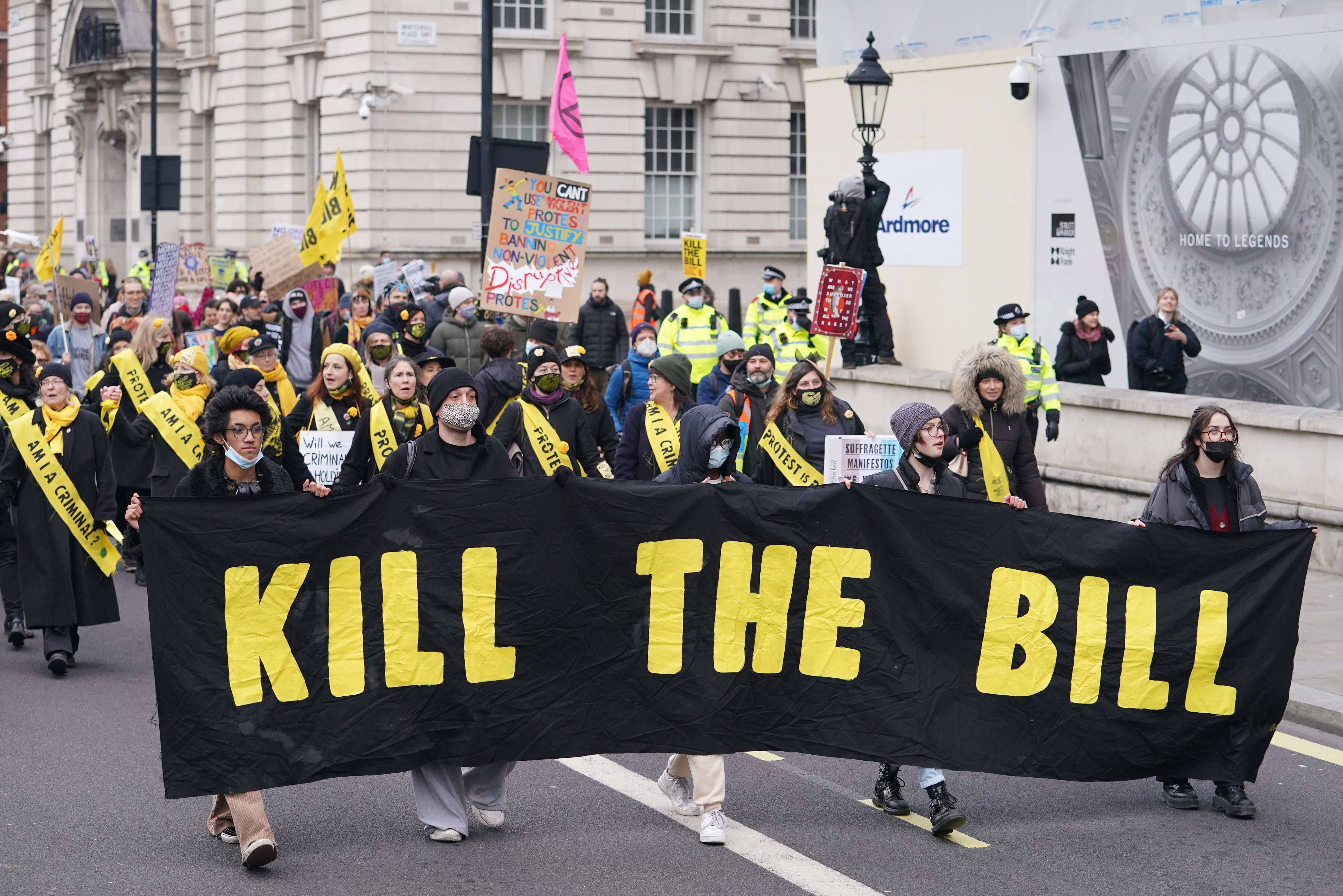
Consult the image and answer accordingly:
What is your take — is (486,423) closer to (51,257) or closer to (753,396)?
(753,396)

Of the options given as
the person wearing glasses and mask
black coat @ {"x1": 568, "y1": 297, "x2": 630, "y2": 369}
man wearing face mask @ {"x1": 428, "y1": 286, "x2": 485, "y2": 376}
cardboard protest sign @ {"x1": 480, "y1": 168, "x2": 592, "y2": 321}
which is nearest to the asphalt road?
the person wearing glasses and mask

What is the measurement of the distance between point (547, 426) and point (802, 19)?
98.9ft

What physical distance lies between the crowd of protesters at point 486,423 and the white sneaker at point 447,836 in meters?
0.01

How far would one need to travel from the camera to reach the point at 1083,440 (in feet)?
46.8

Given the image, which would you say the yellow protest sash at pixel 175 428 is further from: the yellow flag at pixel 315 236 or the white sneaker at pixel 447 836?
the yellow flag at pixel 315 236

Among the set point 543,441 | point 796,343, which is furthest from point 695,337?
point 543,441

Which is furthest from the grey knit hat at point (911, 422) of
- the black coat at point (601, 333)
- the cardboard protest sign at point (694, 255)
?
the black coat at point (601, 333)

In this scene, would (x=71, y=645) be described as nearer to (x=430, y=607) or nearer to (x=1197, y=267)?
(x=430, y=607)

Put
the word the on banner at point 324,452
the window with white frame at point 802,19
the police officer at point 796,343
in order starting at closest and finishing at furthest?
the word the on banner at point 324,452 → the police officer at point 796,343 → the window with white frame at point 802,19

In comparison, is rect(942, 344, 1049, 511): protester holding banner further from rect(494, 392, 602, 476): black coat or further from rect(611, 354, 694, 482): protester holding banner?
rect(494, 392, 602, 476): black coat

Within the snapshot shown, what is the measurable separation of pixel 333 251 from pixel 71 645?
435 inches

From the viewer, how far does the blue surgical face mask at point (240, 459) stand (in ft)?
22.5

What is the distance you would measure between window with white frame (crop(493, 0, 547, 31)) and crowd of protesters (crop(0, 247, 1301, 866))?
1849 centimetres

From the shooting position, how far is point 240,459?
22.5ft
